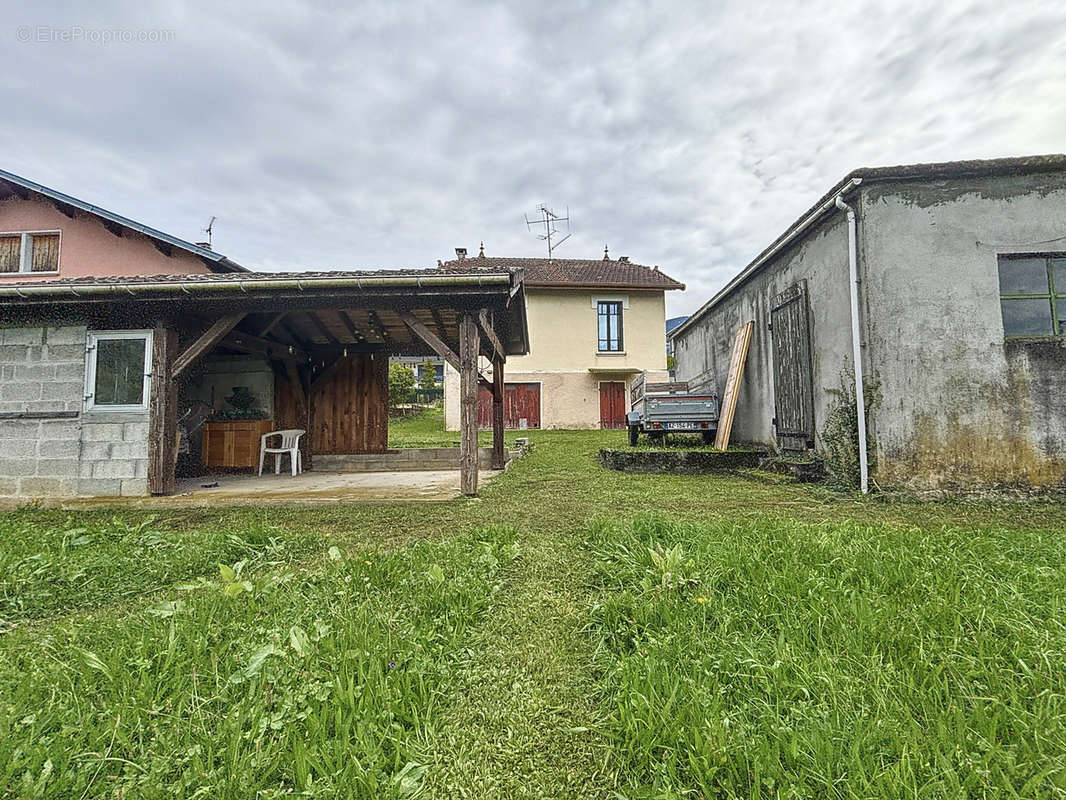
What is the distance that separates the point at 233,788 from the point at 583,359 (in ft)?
62.4

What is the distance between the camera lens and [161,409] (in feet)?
19.9

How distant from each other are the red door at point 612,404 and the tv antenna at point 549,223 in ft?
25.8

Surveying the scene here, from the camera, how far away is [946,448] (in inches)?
215

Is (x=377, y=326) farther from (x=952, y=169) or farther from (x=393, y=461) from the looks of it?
(x=952, y=169)

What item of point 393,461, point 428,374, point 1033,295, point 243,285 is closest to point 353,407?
point 393,461

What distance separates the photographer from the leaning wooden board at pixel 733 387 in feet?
30.6

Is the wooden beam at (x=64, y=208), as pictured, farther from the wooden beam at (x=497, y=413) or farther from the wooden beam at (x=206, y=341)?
the wooden beam at (x=497, y=413)

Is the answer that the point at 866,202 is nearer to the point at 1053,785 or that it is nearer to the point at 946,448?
the point at 946,448

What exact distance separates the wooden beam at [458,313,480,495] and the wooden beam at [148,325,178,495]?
389 cm

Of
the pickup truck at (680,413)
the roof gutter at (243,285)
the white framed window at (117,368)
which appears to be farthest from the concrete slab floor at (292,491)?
the pickup truck at (680,413)

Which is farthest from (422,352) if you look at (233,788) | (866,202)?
(233,788)

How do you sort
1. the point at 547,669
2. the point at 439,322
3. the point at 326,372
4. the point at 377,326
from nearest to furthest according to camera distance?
the point at 547,669
the point at 439,322
the point at 377,326
the point at 326,372

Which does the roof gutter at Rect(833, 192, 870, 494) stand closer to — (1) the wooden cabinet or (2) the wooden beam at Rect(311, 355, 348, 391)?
(2) the wooden beam at Rect(311, 355, 348, 391)

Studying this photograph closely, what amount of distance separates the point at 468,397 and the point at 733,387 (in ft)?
20.1
